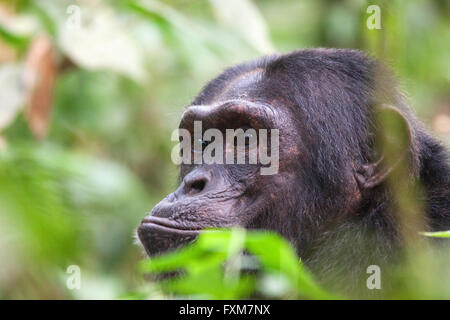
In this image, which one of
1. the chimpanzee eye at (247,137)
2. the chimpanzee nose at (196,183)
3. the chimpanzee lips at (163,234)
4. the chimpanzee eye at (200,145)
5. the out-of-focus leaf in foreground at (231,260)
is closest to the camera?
the out-of-focus leaf in foreground at (231,260)

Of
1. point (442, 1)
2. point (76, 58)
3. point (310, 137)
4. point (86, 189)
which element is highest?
point (442, 1)

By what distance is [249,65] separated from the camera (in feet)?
15.9

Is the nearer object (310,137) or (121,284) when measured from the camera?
(310,137)

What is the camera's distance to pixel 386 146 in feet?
13.5

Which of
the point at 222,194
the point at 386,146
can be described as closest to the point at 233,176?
the point at 222,194

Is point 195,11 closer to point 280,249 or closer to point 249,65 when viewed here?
point 249,65

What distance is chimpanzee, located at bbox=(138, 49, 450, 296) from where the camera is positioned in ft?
12.8

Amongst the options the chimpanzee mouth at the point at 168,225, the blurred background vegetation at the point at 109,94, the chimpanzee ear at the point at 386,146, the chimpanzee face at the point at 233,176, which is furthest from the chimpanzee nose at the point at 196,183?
the blurred background vegetation at the point at 109,94

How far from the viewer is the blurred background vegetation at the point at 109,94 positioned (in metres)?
4.88

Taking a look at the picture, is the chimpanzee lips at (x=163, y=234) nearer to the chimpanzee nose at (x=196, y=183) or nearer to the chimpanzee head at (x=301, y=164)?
the chimpanzee head at (x=301, y=164)

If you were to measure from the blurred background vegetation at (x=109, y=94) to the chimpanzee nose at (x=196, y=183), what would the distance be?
92cm
